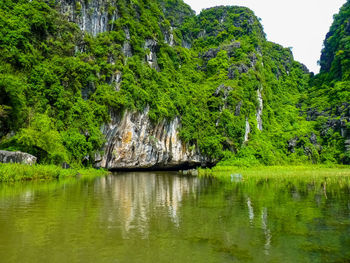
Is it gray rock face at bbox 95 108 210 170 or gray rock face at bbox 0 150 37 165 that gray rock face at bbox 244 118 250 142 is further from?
gray rock face at bbox 0 150 37 165

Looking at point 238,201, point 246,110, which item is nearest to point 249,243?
point 238,201

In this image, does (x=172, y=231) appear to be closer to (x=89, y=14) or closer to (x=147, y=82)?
(x=147, y=82)

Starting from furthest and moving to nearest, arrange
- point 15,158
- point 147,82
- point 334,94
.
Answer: point 334,94, point 147,82, point 15,158

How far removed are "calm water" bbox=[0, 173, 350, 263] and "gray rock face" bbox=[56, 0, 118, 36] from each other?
33.6m

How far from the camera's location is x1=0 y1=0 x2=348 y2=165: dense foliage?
93.9 ft

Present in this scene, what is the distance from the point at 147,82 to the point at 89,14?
12.8 m

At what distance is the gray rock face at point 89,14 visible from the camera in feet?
126

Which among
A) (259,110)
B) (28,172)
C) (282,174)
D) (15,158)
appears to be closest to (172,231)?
(28,172)

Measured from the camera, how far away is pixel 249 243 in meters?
6.30

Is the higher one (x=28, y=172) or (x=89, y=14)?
(x=89, y=14)

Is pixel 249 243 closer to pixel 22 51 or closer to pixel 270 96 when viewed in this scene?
pixel 22 51

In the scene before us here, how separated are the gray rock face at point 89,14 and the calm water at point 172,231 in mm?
33647

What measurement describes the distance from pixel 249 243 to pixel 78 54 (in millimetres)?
35047

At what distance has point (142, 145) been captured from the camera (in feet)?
125
